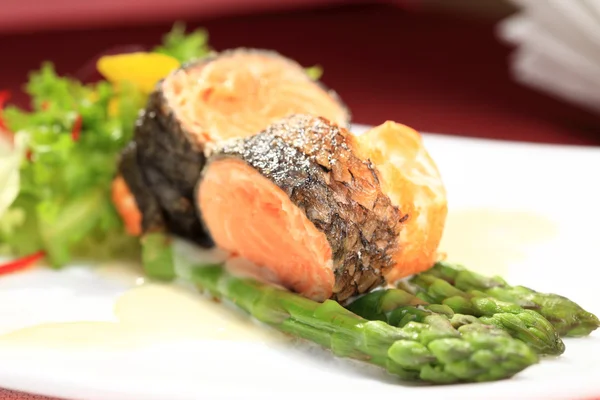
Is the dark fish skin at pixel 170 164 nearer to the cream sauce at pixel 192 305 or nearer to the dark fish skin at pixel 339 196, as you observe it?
the cream sauce at pixel 192 305

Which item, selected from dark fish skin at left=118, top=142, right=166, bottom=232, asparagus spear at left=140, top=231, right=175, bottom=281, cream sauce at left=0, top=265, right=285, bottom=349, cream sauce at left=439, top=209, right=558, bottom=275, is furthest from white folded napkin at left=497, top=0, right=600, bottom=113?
cream sauce at left=0, top=265, right=285, bottom=349

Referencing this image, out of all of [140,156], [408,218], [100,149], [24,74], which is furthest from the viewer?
[24,74]

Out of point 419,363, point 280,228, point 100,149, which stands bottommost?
point 419,363

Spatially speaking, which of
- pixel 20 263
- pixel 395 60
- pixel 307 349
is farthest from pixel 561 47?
pixel 20 263

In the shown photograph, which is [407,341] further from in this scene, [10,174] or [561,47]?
[561,47]

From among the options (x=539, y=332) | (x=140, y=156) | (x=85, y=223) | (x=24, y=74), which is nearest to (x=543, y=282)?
(x=539, y=332)

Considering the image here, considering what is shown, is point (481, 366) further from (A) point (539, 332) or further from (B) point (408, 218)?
(B) point (408, 218)
